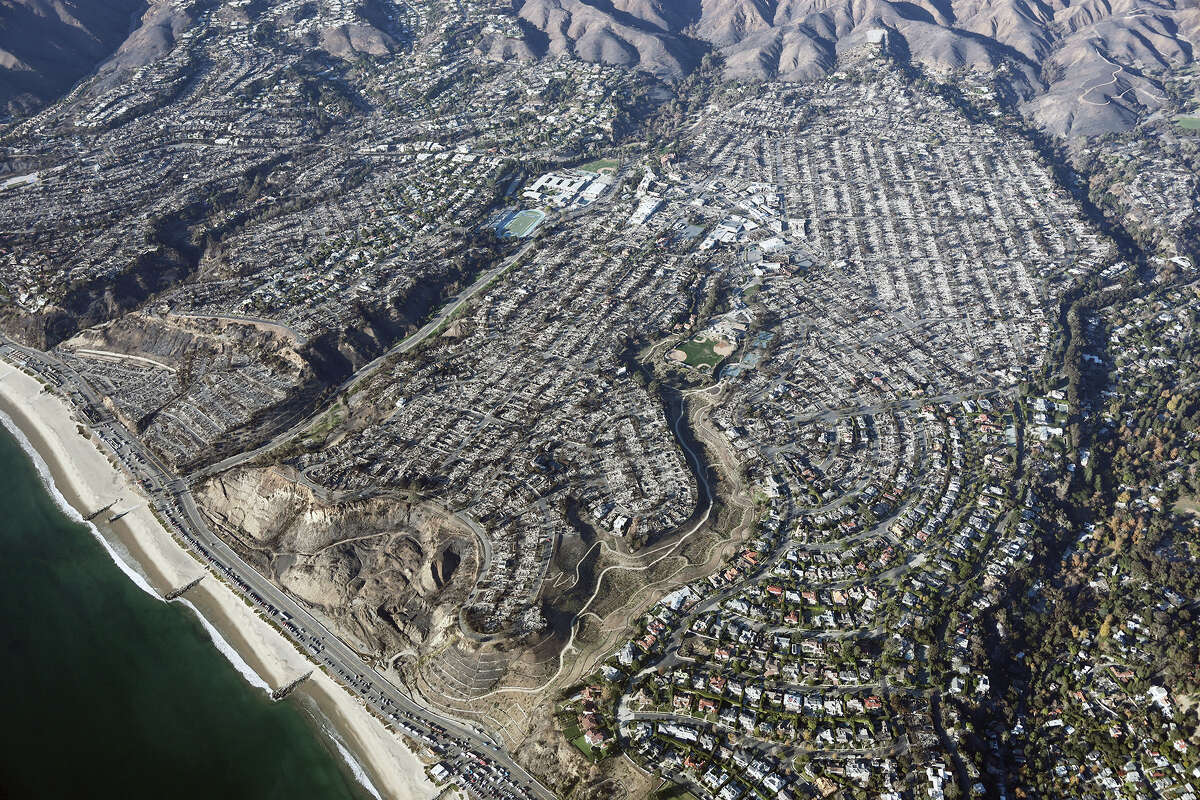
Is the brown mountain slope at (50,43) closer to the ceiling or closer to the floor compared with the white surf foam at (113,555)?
closer to the ceiling

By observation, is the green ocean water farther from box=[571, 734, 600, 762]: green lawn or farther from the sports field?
the sports field

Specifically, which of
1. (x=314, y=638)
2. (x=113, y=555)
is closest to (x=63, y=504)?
(x=113, y=555)

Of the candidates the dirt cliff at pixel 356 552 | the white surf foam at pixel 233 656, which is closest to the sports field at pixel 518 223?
the dirt cliff at pixel 356 552

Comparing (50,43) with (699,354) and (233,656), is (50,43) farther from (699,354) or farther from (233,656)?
(233,656)

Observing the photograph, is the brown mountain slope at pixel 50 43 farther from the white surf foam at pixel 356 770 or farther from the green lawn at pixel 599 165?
the white surf foam at pixel 356 770

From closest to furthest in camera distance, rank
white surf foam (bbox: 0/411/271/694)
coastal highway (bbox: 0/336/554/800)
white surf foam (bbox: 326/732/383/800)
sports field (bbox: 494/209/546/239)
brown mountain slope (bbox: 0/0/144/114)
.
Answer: coastal highway (bbox: 0/336/554/800), white surf foam (bbox: 326/732/383/800), white surf foam (bbox: 0/411/271/694), sports field (bbox: 494/209/546/239), brown mountain slope (bbox: 0/0/144/114)

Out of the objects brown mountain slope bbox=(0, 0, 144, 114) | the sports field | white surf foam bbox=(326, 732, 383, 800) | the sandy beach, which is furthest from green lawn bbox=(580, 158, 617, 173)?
white surf foam bbox=(326, 732, 383, 800)

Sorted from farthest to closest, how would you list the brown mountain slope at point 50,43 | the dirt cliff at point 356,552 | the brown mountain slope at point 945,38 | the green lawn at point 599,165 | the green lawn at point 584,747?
1. the brown mountain slope at point 945,38
2. the brown mountain slope at point 50,43
3. the green lawn at point 599,165
4. the dirt cliff at point 356,552
5. the green lawn at point 584,747
